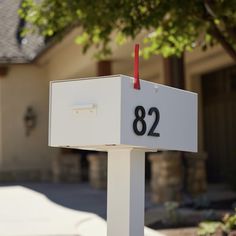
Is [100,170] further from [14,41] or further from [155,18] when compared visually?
[14,41]

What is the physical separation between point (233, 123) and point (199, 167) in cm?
297

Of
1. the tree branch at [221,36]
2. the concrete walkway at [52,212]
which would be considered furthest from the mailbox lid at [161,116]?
the tree branch at [221,36]

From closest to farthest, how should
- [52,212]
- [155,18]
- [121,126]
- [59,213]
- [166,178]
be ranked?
1. [121,126]
2. [155,18]
3. [59,213]
4. [52,212]
5. [166,178]

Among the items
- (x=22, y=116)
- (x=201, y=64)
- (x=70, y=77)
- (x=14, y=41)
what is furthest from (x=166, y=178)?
(x=14, y=41)

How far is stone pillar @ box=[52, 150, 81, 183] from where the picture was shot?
52.3 ft

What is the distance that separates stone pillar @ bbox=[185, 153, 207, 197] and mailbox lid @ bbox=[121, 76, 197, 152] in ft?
22.0

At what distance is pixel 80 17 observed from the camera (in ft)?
26.9

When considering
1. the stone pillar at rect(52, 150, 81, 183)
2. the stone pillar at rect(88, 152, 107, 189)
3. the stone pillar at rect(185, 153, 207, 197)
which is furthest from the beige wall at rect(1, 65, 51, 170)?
the stone pillar at rect(185, 153, 207, 197)

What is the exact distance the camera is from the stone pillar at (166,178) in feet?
32.6

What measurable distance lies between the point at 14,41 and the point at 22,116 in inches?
93.1

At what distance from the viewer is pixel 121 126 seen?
343 cm

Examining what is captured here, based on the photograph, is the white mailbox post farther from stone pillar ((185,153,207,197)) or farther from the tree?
stone pillar ((185,153,207,197))

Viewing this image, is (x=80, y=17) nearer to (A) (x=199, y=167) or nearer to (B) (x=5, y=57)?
(A) (x=199, y=167)

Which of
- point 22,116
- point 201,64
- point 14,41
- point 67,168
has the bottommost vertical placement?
point 67,168
